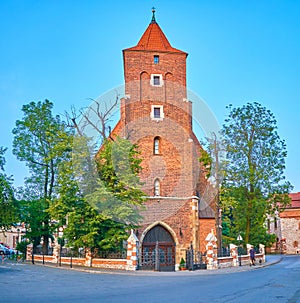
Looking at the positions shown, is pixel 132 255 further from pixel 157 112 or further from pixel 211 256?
pixel 157 112

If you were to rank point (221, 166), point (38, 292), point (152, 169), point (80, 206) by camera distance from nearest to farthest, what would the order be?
point (38, 292)
point (80, 206)
point (152, 169)
point (221, 166)

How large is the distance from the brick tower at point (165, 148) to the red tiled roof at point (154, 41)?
8cm

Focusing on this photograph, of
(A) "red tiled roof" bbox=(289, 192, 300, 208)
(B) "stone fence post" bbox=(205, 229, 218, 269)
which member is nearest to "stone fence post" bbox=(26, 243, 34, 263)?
(B) "stone fence post" bbox=(205, 229, 218, 269)

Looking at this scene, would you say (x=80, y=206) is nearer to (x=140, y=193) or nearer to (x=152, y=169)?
(x=140, y=193)

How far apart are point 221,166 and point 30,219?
16001 millimetres

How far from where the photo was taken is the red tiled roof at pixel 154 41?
34.4 meters

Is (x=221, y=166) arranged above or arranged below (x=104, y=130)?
below

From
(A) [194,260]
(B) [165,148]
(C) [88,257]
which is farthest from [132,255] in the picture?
(B) [165,148]

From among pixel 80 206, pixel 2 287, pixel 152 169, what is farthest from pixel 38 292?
pixel 152 169

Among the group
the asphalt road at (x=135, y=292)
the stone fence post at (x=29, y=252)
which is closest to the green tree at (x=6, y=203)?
the stone fence post at (x=29, y=252)

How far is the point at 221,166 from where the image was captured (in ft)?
115

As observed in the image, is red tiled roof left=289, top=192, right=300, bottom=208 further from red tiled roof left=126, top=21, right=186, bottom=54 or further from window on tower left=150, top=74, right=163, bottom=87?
window on tower left=150, top=74, right=163, bottom=87

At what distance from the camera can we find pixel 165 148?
3203cm

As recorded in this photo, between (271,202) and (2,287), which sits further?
(271,202)
